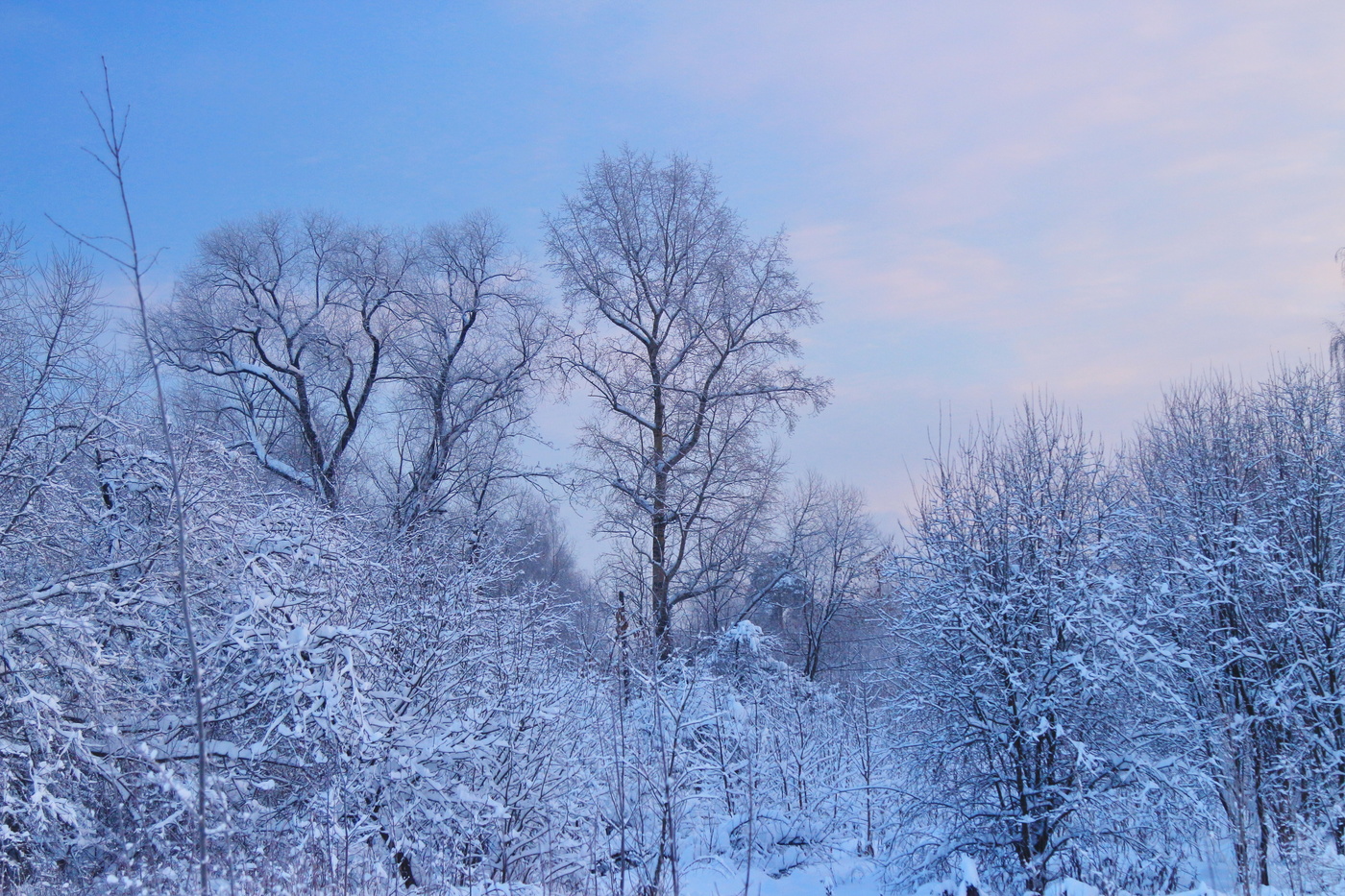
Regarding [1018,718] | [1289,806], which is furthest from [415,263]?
[1289,806]

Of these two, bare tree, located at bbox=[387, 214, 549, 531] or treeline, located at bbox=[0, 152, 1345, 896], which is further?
bare tree, located at bbox=[387, 214, 549, 531]

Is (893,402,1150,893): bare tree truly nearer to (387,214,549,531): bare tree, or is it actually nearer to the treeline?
the treeline

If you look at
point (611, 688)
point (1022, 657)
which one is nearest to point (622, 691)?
point (611, 688)

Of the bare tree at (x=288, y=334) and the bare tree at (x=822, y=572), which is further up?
the bare tree at (x=288, y=334)

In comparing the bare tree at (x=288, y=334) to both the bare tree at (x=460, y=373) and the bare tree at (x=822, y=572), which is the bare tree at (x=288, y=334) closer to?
the bare tree at (x=460, y=373)

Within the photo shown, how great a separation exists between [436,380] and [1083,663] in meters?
17.3

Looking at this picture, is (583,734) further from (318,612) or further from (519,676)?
(318,612)

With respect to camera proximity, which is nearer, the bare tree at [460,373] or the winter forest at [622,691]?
the winter forest at [622,691]

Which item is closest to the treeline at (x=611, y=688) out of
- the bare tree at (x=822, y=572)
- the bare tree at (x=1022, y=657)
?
the bare tree at (x=1022, y=657)

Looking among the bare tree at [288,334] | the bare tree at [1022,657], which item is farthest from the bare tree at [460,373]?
the bare tree at [1022,657]

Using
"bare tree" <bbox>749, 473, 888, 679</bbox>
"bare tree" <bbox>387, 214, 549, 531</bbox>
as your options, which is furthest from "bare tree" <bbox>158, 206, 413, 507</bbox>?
"bare tree" <bbox>749, 473, 888, 679</bbox>

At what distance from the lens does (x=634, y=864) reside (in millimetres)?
10672

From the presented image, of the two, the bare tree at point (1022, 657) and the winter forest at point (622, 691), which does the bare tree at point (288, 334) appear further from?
the bare tree at point (1022, 657)

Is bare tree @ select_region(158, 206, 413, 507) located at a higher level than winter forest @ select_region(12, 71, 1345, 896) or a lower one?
higher
